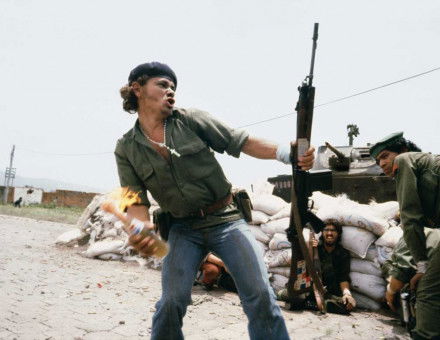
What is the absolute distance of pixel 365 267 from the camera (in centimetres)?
513

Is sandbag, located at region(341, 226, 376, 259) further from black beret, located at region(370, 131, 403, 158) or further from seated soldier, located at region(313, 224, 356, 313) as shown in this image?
black beret, located at region(370, 131, 403, 158)

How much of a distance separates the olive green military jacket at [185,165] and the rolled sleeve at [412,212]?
139 cm

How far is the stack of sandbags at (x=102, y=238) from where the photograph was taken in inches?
314

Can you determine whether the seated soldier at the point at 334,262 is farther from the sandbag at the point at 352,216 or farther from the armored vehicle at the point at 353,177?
the armored vehicle at the point at 353,177

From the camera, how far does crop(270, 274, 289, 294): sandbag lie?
5.51 metres

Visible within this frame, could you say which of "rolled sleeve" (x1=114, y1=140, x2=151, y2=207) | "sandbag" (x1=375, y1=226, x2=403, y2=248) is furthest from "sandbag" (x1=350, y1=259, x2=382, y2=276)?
"rolled sleeve" (x1=114, y1=140, x2=151, y2=207)

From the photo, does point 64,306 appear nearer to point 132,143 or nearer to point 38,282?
point 38,282

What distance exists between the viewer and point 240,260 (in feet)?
7.29

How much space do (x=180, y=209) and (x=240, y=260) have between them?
0.46 meters

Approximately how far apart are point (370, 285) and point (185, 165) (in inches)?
145

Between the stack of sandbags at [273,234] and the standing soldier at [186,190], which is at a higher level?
the standing soldier at [186,190]

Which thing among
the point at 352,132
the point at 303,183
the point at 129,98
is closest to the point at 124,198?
the point at 129,98

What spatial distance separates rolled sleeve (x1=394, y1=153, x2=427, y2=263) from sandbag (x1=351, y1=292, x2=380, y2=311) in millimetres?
2266

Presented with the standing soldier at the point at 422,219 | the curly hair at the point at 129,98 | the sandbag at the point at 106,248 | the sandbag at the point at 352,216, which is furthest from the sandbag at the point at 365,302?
the sandbag at the point at 106,248
